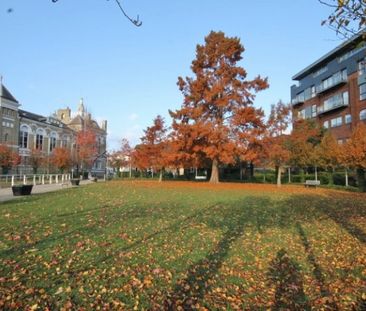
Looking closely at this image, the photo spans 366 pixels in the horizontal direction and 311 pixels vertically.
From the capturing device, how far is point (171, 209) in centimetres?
1376

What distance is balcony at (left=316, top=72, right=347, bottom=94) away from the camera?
49216 millimetres

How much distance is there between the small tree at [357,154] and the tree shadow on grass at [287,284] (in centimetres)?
2290

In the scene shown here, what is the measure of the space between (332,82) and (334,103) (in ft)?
11.6

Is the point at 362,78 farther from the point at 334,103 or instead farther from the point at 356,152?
the point at 356,152

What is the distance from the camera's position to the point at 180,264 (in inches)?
245

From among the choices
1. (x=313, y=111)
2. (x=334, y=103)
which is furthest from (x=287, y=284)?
(x=313, y=111)

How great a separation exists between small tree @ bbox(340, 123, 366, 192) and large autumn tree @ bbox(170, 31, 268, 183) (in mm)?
8494

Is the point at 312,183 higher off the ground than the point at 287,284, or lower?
higher

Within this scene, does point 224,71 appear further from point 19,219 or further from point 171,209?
point 19,219

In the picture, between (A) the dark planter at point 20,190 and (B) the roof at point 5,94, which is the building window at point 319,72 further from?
(B) the roof at point 5,94

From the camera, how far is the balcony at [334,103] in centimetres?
4904

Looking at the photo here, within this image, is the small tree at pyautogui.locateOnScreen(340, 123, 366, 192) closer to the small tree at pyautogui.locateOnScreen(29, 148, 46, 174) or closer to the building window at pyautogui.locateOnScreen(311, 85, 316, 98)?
the building window at pyautogui.locateOnScreen(311, 85, 316, 98)

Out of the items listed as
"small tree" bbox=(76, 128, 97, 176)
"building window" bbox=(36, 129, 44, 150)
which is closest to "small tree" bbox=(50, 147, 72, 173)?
"small tree" bbox=(76, 128, 97, 176)

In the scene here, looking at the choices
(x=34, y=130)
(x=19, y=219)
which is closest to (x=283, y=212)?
(x=19, y=219)
